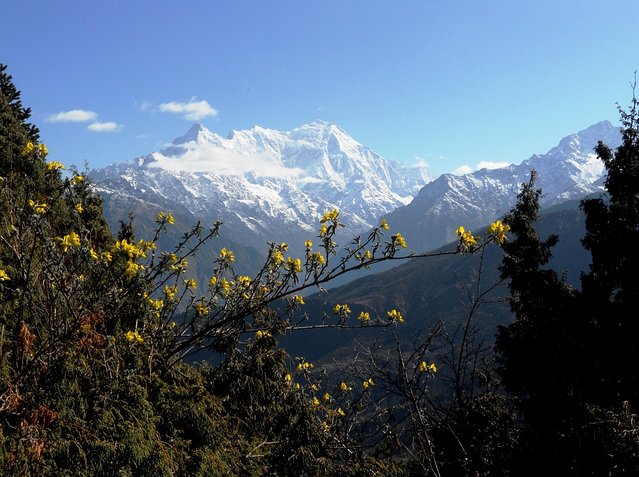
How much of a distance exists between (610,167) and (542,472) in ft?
59.1

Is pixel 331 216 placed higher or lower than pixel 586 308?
higher

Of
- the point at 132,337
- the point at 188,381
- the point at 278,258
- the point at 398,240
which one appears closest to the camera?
the point at 132,337

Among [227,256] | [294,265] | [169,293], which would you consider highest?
[227,256]

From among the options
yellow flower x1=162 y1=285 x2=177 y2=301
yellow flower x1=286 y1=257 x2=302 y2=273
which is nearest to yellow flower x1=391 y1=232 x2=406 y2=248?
yellow flower x1=286 y1=257 x2=302 y2=273

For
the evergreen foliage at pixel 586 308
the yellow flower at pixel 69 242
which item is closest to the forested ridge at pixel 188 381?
the yellow flower at pixel 69 242

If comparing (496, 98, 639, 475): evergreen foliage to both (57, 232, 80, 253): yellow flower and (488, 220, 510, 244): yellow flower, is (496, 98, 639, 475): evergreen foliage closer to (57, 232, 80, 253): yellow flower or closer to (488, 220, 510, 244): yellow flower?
(488, 220, 510, 244): yellow flower

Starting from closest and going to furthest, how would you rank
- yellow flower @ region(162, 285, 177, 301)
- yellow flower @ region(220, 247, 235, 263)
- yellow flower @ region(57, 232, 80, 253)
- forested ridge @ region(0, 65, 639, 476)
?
forested ridge @ region(0, 65, 639, 476)
yellow flower @ region(57, 232, 80, 253)
yellow flower @ region(220, 247, 235, 263)
yellow flower @ region(162, 285, 177, 301)

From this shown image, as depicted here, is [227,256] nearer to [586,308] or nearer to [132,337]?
[132,337]

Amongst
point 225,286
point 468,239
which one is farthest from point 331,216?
point 225,286

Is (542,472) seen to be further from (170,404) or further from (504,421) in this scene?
(170,404)

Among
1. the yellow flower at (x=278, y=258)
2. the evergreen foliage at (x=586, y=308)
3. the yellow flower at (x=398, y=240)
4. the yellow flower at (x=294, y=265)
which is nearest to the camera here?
the yellow flower at (x=398, y=240)

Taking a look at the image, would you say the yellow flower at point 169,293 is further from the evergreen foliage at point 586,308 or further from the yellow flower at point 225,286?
the evergreen foliage at point 586,308

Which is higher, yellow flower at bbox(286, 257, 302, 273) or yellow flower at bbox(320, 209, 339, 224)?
yellow flower at bbox(320, 209, 339, 224)

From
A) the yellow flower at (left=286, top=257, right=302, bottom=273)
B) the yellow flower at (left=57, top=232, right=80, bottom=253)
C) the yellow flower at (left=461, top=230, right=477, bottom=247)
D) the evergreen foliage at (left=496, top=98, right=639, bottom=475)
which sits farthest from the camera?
the evergreen foliage at (left=496, top=98, right=639, bottom=475)
